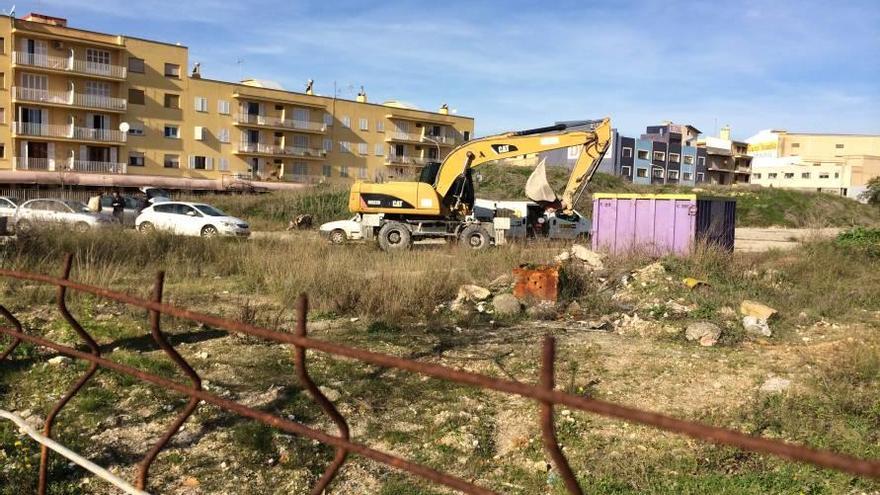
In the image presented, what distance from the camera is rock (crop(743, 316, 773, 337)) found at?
364 inches

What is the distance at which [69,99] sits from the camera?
5138 centimetres

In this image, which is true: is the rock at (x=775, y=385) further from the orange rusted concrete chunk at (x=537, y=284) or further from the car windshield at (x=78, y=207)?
the car windshield at (x=78, y=207)

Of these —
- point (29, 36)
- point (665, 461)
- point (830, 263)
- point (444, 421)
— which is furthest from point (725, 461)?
point (29, 36)

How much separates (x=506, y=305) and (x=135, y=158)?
164ft

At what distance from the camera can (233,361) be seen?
729 centimetres

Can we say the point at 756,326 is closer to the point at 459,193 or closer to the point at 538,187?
the point at 538,187

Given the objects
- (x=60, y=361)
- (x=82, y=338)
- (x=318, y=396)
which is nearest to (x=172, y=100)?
(x=60, y=361)

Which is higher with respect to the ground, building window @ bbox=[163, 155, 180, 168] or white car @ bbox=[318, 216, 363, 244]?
building window @ bbox=[163, 155, 180, 168]

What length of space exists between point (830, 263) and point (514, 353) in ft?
32.0

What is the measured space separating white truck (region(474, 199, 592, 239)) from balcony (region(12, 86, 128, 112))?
38.2 metres

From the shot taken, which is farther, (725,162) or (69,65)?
(725,162)

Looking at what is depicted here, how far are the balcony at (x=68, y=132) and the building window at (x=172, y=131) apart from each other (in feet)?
11.3

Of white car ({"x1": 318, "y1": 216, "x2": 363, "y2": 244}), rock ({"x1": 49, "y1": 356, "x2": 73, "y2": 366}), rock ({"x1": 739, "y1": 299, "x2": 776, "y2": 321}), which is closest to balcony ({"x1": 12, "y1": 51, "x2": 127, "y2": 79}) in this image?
white car ({"x1": 318, "y1": 216, "x2": 363, "y2": 244})

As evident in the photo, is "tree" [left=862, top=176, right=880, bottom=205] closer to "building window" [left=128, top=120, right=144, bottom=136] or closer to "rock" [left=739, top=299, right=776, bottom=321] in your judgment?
"rock" [left=739, top=299, right=776, bottom=321]
